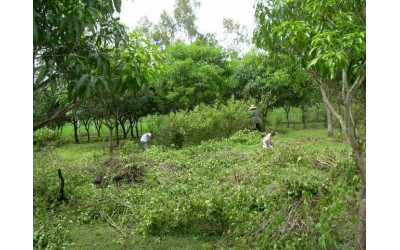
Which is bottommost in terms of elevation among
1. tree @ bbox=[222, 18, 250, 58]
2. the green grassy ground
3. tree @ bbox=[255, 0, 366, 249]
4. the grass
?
the grass

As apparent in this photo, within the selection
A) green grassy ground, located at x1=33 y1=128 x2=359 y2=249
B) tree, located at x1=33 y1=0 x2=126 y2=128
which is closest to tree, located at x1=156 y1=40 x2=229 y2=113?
green grassy ground, located at x1=33 y1=128 x2=359 y2=249

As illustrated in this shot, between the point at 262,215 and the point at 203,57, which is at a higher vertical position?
the point at 203,57

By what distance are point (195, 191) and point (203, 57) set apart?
7916 mm

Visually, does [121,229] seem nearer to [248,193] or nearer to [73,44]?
[248,193]

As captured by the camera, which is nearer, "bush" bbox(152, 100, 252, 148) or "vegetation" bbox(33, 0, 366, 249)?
"vegetation" bbox(33, 0, 366, 249)

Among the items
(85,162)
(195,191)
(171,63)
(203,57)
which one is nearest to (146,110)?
(171,63)

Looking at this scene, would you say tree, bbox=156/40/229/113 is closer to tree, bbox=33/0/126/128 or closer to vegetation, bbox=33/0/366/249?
vegetation, bbox=33/0/366/249

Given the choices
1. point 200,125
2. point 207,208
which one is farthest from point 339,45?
point 200,125

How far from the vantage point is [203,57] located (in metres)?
11.1

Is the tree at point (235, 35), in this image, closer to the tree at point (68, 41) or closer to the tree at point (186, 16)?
the tree at point (186, 16)

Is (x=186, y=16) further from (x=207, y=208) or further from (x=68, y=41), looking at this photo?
(x=68, y=41)

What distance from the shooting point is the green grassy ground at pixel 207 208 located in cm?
225

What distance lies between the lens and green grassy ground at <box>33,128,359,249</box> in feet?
7.37

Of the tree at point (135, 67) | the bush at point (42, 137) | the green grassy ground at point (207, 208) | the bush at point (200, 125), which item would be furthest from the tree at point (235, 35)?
the tree at point (135, 67)
